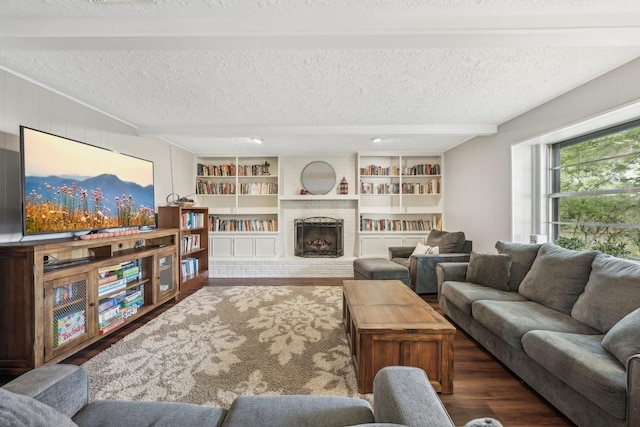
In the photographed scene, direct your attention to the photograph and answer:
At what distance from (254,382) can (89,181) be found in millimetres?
2515

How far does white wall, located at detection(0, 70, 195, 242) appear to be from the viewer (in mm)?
2254

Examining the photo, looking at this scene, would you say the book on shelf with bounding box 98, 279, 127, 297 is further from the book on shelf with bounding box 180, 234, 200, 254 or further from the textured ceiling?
the textured ceiling

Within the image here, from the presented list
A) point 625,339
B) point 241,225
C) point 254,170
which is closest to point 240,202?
point 241,225

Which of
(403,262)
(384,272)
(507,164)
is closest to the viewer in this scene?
(507,164)

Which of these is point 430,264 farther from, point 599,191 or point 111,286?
point 111,286

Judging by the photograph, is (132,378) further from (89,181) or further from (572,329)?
(572,329)

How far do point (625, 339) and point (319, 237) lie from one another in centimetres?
447

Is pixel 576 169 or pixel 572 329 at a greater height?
pixel 576 169

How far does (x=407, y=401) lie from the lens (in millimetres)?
A: 903

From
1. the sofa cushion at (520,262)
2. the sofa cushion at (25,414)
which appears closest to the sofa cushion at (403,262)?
the sofa cushion at (520,262)

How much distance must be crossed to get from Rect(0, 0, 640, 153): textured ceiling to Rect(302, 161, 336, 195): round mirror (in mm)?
1981

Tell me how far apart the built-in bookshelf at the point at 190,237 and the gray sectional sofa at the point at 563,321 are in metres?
3.64

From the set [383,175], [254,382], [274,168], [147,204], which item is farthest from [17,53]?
[383,175]

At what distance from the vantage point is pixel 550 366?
1606 millimetres
